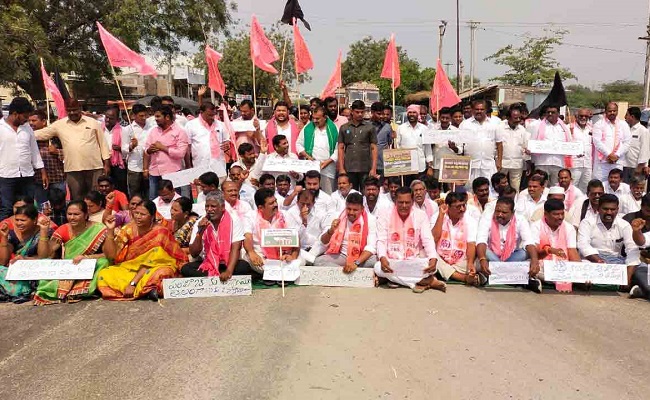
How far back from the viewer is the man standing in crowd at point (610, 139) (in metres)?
7.72

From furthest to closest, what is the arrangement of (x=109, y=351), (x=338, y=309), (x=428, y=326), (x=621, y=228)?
1. (x=621, y=228)
2. (x=338, y=309)
3. (x=428, y=326)
4. (x=109, y=351)

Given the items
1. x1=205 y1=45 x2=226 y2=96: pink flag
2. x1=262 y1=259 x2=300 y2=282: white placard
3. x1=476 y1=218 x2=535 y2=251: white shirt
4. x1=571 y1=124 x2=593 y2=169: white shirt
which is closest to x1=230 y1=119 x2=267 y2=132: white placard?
x1=205 y1=45 x2=226 y2=96: pink flag

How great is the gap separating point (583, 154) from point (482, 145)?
153cm

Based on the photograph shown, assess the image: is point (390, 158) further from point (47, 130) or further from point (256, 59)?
point (47, 130)

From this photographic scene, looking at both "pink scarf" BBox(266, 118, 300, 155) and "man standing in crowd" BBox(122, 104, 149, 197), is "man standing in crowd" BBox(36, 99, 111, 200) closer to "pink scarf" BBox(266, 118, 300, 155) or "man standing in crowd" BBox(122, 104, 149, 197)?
"man standing in crowd" BBox(122, 104, 149, 197)

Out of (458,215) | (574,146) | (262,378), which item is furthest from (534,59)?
(262,378)

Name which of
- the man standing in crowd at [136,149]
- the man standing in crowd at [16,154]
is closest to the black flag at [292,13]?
the man standing in crowd at [136,149]

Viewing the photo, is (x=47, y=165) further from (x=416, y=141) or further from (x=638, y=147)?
(x=638, y=147)

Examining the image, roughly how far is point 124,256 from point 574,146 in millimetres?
5994

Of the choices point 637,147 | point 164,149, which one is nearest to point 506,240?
point 637,147

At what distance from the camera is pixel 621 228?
5332mm

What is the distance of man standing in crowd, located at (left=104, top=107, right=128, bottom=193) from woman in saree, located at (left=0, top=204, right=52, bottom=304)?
8.81ft

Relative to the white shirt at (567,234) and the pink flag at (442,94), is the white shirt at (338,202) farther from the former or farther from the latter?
the pink flag at (442,94)

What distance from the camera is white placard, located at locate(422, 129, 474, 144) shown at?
7.11 meters
